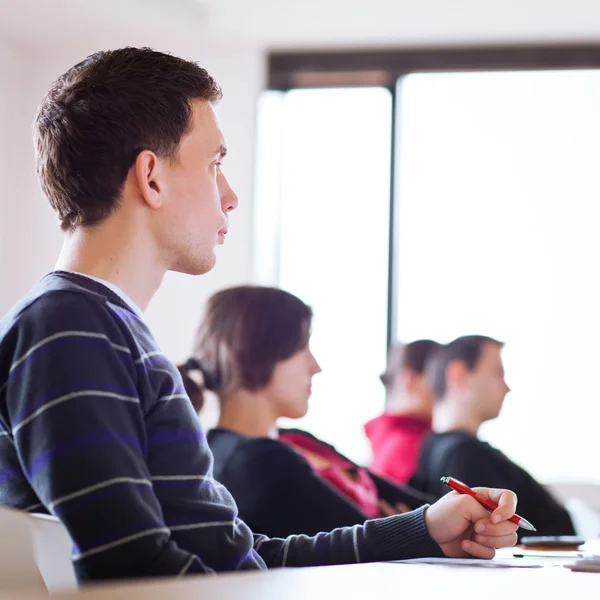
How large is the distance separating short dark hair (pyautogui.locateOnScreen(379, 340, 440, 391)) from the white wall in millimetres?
1106

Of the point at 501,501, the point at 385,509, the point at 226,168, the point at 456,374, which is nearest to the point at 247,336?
the point at 385,509

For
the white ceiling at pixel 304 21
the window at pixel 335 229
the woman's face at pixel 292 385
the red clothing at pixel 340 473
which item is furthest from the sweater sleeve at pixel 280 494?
the white ceiling at pixel 304 21

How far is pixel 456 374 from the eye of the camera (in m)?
3.53

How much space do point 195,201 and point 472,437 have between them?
6.85 feet

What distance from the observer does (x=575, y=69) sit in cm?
483

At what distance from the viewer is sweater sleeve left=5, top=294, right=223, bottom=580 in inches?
42.0

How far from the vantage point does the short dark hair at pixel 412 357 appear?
3973mm

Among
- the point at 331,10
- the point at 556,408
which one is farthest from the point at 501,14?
the point at 556,408

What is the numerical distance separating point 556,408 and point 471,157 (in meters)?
1.41

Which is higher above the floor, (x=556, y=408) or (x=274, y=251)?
(x=274, y=251)

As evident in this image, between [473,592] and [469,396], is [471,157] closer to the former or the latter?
[469,396]

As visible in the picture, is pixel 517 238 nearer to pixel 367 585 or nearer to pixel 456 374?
pixel 456 374

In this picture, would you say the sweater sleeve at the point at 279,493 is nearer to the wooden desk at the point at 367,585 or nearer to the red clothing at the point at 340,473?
the red clothing at the point at 340,473

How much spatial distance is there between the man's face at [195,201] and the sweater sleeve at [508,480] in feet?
6.25
